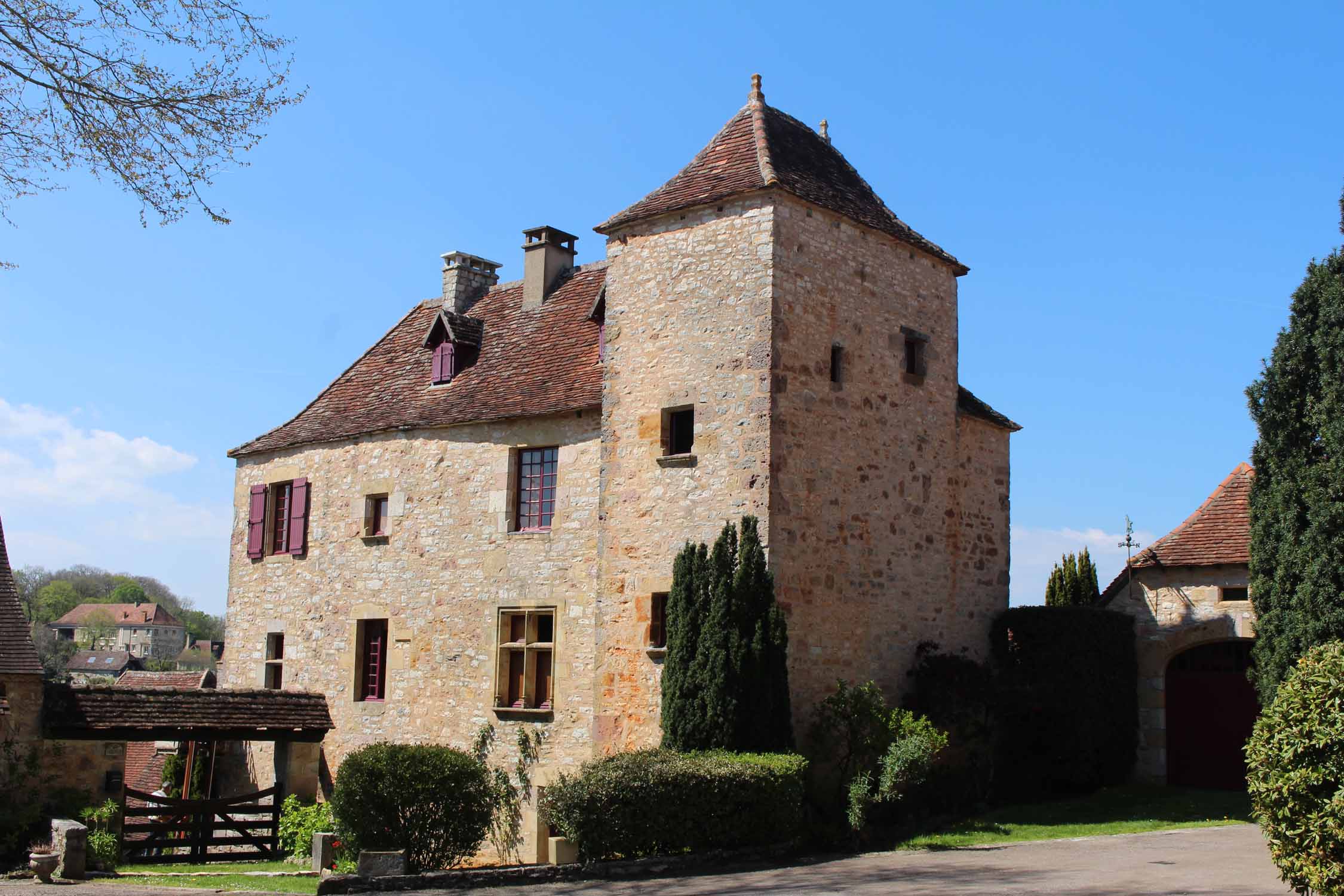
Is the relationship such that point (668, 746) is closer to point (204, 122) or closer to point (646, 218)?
point (646, 218)

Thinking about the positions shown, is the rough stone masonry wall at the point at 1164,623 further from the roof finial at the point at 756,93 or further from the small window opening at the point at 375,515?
the small window opening at the point at 375,515

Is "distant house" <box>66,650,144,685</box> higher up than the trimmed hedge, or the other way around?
the trimmed hedge

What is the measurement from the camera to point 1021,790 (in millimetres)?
18000

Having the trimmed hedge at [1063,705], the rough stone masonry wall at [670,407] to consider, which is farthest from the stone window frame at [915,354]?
the trimmed hedge at [1063,705]

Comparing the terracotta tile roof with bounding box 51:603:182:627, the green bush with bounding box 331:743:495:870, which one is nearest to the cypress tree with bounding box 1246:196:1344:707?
the green bush with bounding box 331:743:495:870

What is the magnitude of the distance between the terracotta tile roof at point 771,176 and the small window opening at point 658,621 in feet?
16.7

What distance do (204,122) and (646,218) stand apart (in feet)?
26.3

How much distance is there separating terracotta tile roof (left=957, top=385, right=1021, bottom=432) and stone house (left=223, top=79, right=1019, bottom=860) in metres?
0.06

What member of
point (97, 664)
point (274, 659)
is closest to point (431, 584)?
point (274, 659)

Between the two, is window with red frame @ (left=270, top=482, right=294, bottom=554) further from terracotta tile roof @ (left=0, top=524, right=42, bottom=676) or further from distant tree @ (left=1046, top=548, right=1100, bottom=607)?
distant tree @ (left=1046, top=548, right=1100, bottom=607)

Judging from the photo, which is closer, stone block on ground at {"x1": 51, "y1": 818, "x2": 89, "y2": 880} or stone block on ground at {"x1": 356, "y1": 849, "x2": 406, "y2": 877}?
stone block on ground at {"x1": 356, "y1": 849, "x2": 406, "y2": 877}

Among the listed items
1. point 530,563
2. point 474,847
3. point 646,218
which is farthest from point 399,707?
point 646,218

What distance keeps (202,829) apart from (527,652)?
5.86 m

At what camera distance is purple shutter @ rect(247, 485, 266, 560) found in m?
22.9
